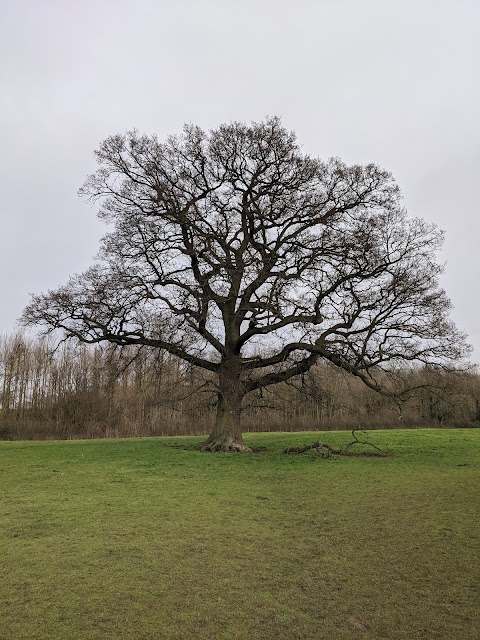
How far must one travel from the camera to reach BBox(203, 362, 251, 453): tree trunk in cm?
2145

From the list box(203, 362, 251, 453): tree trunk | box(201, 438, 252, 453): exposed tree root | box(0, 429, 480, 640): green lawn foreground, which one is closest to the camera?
box(0, 429, 480, 640): green lawn foreground

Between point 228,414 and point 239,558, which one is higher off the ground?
point 228,414

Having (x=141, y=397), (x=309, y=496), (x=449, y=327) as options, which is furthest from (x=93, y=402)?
(x=309, y=496)

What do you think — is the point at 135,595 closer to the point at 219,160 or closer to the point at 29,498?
the point at 29,498

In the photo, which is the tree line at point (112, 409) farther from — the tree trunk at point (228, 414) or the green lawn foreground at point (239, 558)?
the green lawn foreground at point (239, 558)

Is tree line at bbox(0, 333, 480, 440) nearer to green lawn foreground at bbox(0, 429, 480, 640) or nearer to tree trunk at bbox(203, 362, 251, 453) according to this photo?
tree trunk at bbox(203, 362, 251, 453)

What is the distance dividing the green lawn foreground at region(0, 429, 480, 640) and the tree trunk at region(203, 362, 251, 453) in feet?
24.3

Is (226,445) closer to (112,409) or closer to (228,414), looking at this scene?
(228,414)

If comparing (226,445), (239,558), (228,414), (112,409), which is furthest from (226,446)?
(112,409)

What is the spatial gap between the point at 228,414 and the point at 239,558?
48.9 ft

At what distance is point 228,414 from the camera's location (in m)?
21.8

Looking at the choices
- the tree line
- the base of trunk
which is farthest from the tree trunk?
the tree line

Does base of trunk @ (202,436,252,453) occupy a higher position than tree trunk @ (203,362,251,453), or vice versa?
tree trunk @ (203,362,251,453)

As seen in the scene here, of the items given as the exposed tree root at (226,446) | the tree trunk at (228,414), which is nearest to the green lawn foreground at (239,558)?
the exposed tree root at (226,446)
